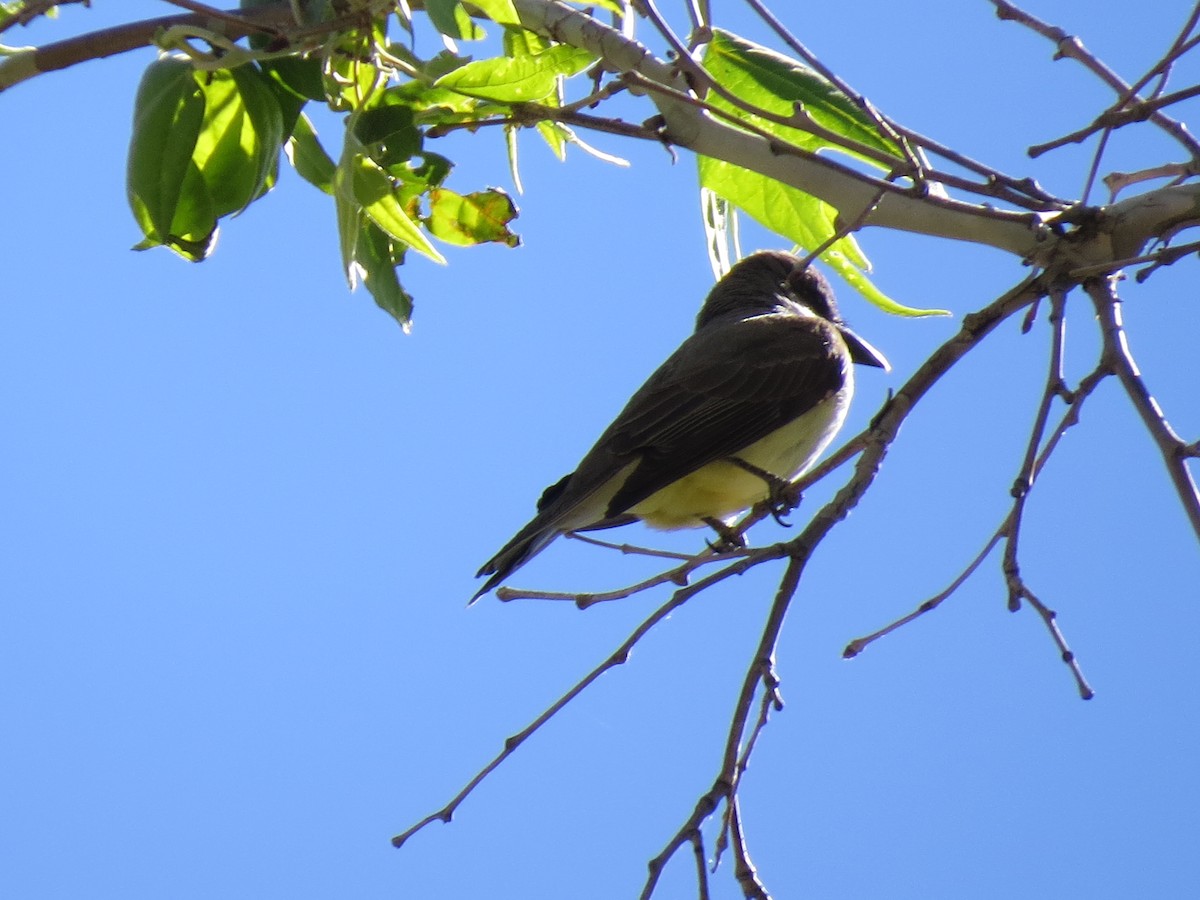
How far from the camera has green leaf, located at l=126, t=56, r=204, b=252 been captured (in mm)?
2568

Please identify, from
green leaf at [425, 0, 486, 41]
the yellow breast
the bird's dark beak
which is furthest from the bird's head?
green leaf at [425, 0, 486, 41]

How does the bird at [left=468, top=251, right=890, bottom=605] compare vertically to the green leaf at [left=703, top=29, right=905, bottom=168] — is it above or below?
above

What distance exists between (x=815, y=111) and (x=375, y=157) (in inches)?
35.1

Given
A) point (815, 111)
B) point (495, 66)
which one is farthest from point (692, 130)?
point (495, 66)

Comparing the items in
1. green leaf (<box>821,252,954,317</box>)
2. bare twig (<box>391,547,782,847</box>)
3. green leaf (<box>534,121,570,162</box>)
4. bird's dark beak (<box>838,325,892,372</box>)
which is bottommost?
bare twig (<box>391,547,782,847</box>)

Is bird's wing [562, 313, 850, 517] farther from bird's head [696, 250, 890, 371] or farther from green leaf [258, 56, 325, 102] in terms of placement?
green leaf [258, 56, 325, 102]

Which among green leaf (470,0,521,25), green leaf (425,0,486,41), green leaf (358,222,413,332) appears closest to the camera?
green leaf (425,0,486,41)

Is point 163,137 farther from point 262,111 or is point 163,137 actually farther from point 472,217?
point 472,217

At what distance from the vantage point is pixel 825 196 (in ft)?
8.78

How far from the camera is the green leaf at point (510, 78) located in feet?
7.88

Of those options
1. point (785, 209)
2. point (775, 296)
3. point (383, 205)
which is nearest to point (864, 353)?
point (775, 296)

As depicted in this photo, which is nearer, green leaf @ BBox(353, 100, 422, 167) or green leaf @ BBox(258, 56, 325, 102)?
green leaf @ BBox(353, 100, 422, 167)

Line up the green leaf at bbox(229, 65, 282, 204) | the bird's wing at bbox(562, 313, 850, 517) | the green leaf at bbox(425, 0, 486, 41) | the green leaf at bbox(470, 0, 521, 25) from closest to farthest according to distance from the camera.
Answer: the green leaf at bbox(425, 0, 486, 41) → the green leaf at bbox(470, 0, 521, 25) → the green leaf at bbox(229, 65, 282, 204) → the bird's wing at bbox(562, 313, 850, 517)

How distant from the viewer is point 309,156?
9.21ft
